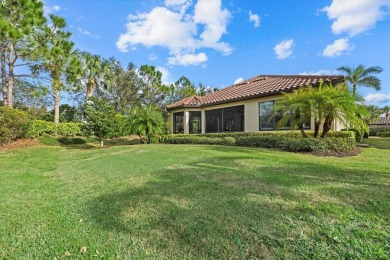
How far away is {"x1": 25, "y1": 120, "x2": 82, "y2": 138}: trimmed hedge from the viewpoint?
17.9 metres

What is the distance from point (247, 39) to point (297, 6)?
5725 mm

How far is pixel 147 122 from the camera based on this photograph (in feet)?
56.2

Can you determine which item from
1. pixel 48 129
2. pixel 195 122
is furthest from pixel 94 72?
pixel 195 122

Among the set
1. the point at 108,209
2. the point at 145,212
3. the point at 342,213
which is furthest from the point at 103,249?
the point at 342,213

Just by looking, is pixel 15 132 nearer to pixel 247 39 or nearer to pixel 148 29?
pixel 148 29

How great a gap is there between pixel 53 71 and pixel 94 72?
1049 centimetres

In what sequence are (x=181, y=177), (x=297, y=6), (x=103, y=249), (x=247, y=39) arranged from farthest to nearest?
(x=247, y=39), (x=297, y=6), (x=181, y=177), (x=103, y=249)

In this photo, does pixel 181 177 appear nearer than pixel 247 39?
Yes

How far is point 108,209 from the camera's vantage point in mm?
3920

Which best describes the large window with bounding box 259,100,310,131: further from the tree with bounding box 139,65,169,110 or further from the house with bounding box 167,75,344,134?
the tree with bounding box 139,65,169,110

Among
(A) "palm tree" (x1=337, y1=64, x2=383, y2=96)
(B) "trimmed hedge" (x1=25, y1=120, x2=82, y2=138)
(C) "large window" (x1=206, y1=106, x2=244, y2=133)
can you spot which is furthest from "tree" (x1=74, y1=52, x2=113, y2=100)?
(A) "palm tree" (x1=337, y1=64, x2=383, y2=96)

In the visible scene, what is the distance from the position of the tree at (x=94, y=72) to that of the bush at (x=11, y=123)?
11.2 metres

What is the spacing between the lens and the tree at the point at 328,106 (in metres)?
10.0

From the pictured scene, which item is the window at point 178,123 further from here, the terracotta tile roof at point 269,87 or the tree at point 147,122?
the tree at point 147,122
